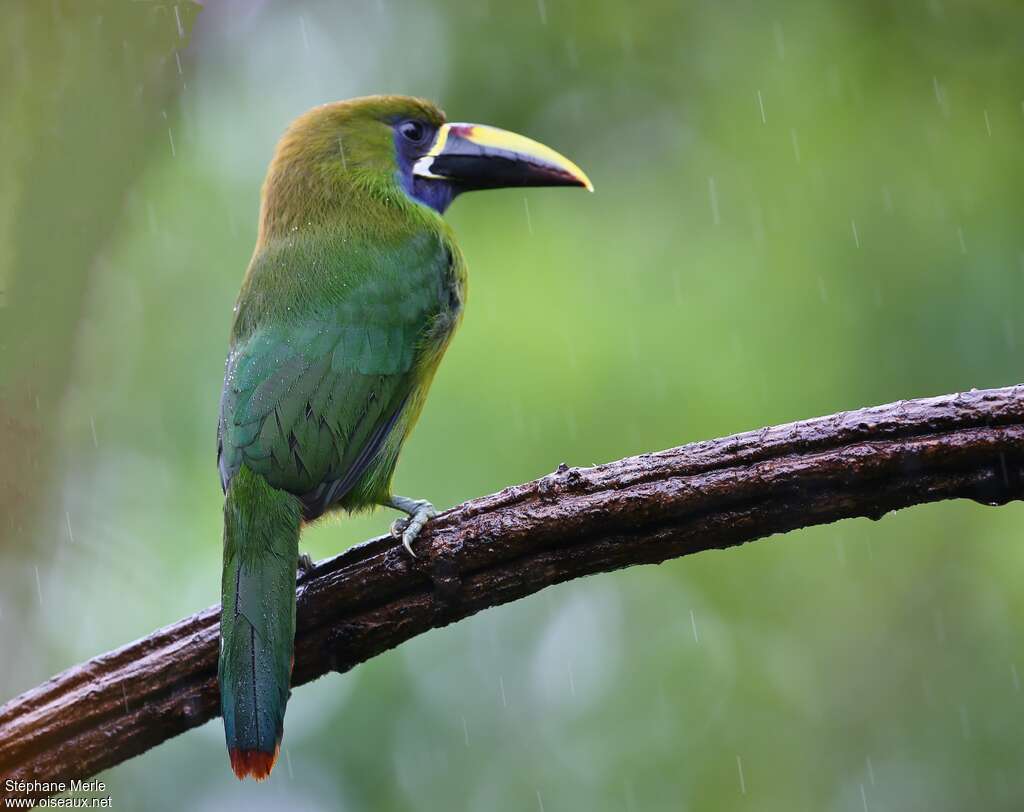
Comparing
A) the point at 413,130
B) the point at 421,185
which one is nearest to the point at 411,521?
the point at 421,185

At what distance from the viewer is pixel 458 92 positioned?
5.35 meters

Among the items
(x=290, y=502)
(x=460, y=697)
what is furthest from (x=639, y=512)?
(x=460, y=697)

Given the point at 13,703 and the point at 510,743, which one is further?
the point at 510,743

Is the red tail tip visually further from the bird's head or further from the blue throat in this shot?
the blue throat

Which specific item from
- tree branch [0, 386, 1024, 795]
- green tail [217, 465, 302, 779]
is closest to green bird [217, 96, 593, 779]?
green tail [217, 465, 302, 779]

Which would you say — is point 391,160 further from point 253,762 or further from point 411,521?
point 253,762

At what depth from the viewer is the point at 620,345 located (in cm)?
458

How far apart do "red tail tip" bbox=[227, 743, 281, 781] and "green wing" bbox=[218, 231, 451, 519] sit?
649 millimetres

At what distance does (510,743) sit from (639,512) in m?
2.96

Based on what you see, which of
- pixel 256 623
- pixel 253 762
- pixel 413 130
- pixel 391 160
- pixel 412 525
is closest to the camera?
pixel 253 762

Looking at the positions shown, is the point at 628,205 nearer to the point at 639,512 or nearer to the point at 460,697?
the point at 460,697

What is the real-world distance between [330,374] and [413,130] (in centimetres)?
128

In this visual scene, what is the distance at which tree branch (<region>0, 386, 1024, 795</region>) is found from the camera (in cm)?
263

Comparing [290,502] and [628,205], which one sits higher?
[628,205]
